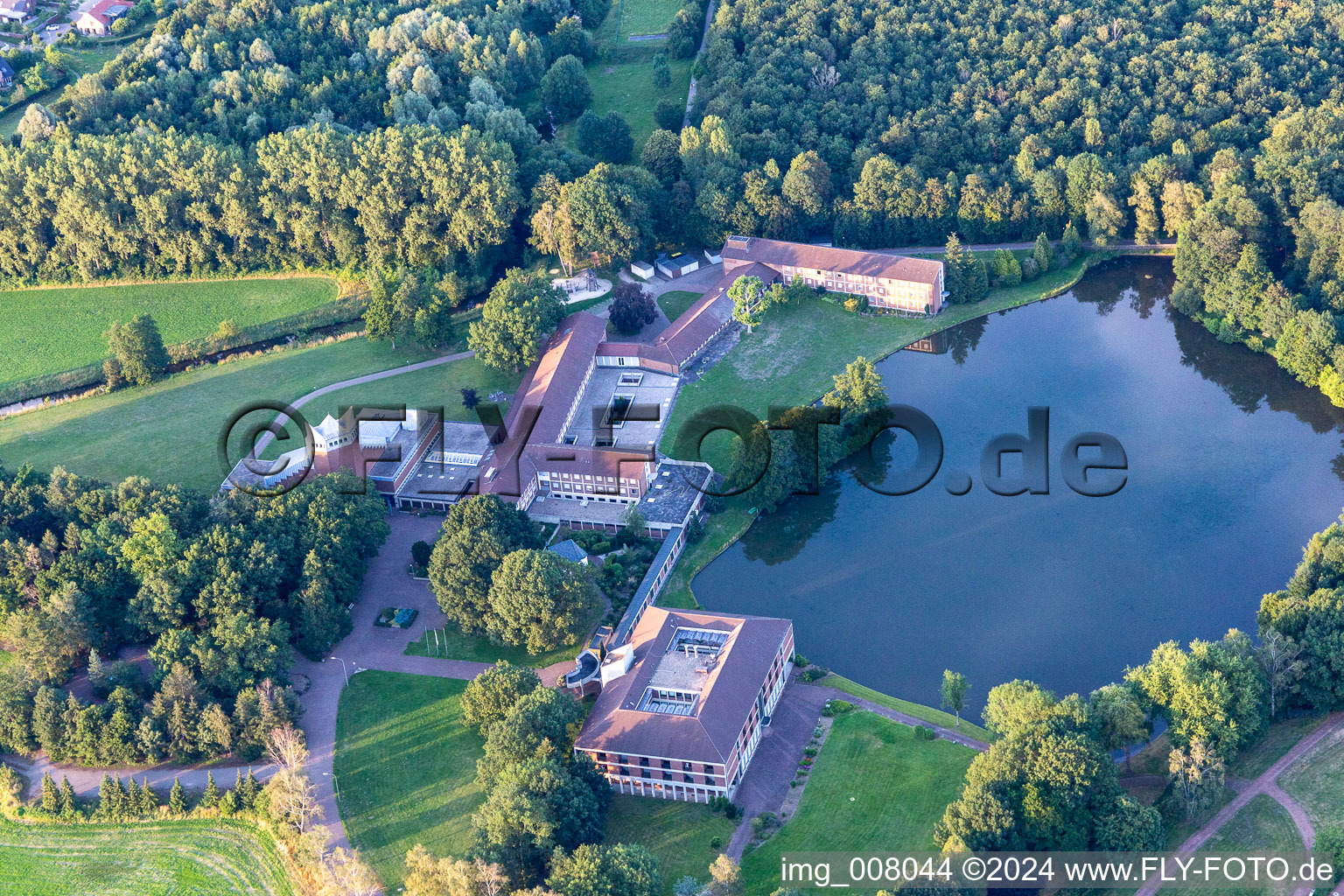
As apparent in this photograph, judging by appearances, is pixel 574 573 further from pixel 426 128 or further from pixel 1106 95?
pixel 1106 95

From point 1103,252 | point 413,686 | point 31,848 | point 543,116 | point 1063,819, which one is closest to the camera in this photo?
point 1063,819

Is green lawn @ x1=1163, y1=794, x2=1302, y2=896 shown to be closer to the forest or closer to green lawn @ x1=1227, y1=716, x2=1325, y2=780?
green lawn @ x1=1227, y1=716, x2=1325, y2=780

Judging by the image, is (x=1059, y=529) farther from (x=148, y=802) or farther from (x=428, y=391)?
(x=148, y=802)

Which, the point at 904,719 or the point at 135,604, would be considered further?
the point at 135,604

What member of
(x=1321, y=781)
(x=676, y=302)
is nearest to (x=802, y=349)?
(x=676, y=302)

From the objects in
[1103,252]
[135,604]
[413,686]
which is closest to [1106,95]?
[1103,252]

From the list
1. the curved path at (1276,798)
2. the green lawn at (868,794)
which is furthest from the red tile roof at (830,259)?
the curved path at (1276,798)

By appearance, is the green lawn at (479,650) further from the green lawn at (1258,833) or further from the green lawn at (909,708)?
the green lawn at (1258,833)
